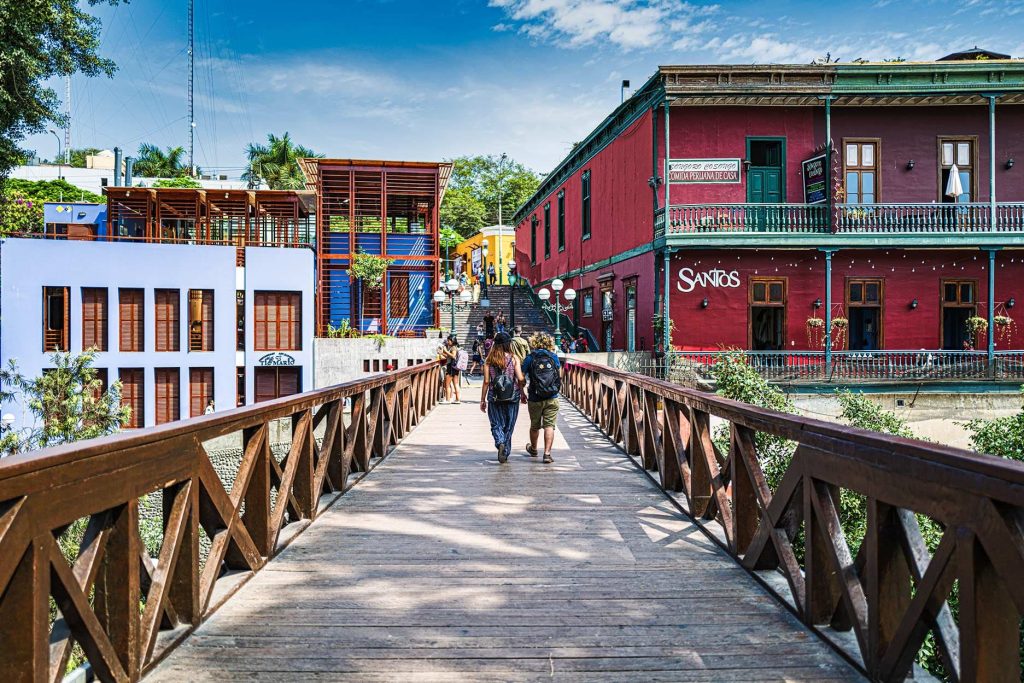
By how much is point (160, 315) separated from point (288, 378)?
4.59 m

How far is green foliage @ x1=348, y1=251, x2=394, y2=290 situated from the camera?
984 inches

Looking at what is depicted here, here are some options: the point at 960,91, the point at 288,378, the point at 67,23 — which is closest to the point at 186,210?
the point at 288,378

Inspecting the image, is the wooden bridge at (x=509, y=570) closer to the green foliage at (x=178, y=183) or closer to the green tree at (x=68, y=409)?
the green tree at (x=68, y=409)

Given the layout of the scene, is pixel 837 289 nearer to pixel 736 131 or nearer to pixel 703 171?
pixel 703 171

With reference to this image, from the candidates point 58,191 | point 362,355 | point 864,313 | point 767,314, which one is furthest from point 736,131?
point 58,191

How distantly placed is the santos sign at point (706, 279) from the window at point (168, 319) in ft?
53.4

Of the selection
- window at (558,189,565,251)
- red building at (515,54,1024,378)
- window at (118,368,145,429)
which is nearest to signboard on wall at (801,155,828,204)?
red building at (515,54,1024,378)

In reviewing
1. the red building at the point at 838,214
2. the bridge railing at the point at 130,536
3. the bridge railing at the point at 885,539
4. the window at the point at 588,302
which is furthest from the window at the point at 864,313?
the bridge railing at the point at 130,536

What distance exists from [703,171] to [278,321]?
15000 mm

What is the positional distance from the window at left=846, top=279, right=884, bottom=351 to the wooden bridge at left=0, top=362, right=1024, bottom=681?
15.2m

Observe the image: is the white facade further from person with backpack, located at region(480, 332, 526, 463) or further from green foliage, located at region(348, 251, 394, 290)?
person with backpack, located at region(480, 332, 526, 463)

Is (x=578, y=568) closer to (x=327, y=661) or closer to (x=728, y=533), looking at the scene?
(x=728, y=533)

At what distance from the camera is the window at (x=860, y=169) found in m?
19.2

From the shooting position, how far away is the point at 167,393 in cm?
2344
